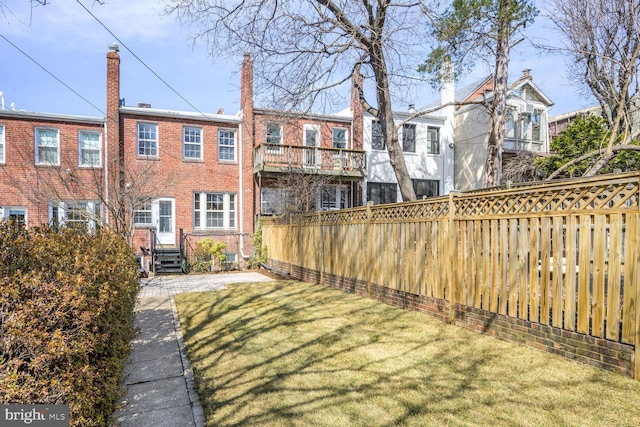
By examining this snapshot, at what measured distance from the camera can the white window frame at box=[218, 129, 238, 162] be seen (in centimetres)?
1764

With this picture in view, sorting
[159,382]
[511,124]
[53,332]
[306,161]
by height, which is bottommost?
[159,382]

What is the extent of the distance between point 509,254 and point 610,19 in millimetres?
10728

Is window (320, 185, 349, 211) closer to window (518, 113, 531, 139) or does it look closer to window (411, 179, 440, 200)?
window (411, 179, 440, 200)

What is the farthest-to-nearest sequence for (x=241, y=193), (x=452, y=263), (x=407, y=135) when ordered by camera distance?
1. (x=407, y=135)
2. (x=241, y=193)
3. (x=452, y=263)

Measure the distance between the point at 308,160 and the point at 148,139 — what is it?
6.80 meters

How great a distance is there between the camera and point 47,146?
1529 centimetres

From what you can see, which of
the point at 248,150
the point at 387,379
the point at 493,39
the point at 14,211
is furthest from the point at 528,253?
the point at 14,211

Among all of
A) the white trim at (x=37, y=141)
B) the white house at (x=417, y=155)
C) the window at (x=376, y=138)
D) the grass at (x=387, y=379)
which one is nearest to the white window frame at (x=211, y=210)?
the white trim at (x=37, y=141)

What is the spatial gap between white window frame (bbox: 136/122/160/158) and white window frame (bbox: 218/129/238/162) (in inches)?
102

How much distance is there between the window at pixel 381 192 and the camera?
19406 millimetres

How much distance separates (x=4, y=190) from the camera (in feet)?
48.4

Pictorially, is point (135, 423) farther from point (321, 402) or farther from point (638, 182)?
point (638, 182)

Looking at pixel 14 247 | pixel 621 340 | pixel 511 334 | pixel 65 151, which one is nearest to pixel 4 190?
pixel 65 151

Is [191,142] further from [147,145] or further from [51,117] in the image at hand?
[51,117]
